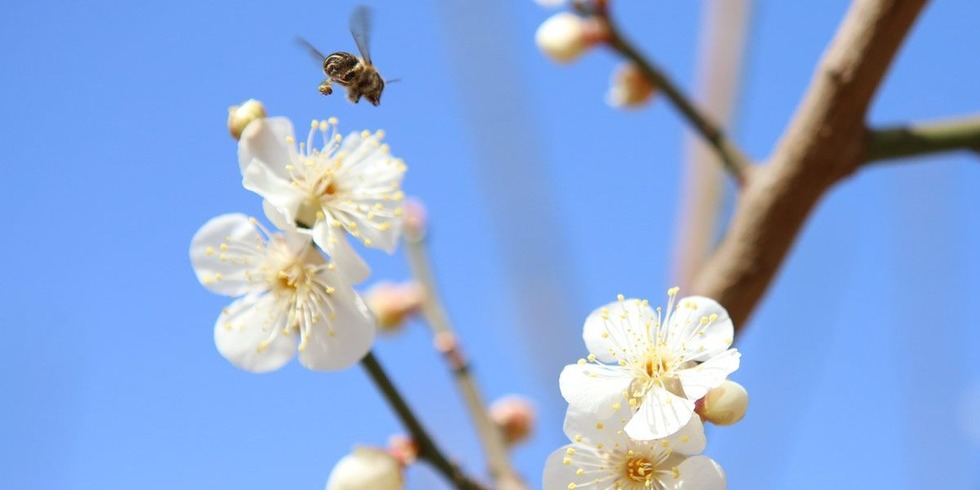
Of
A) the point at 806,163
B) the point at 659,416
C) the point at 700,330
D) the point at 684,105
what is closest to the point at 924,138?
the point at 806,163

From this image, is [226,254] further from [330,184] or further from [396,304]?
[396,304]

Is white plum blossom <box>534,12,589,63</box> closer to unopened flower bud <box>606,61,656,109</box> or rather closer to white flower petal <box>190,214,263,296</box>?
unopened flower bud <box>606,61,656,109</box>

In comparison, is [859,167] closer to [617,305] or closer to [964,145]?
[964,145]

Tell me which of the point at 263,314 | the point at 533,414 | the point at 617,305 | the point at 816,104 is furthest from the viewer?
the point at 533,414

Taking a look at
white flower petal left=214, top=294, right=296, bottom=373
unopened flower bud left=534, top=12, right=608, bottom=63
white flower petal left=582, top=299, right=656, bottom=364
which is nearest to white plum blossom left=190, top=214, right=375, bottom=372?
white flower petal left=214, top=294, right=296, bottom=373

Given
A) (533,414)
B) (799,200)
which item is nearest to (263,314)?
(799,200)

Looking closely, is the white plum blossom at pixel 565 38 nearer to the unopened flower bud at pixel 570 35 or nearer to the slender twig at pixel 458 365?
the unopened flower bud at pixel 570 35
